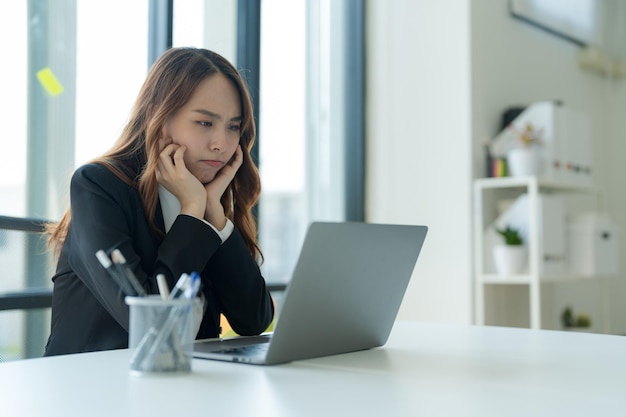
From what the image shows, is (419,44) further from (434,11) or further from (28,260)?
(28,260)

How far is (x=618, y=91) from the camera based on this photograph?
452 centimetres

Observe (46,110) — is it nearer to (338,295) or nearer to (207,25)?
(207,25)

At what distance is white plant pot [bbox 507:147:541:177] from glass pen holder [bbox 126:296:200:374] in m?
2.51

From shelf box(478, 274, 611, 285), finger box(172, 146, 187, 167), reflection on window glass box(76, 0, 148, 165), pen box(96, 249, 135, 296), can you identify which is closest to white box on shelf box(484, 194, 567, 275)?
shelf box(478, 274, 611, 285)

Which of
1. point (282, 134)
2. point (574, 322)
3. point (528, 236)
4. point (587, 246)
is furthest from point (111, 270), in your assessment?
point (574, 322)

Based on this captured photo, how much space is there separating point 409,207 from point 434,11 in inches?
34.8

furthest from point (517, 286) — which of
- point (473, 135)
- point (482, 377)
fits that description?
point (482, 377)

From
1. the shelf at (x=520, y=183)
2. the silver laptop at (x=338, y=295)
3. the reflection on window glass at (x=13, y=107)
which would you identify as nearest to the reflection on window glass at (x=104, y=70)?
the reflection on window glass at (x=13, y=107)

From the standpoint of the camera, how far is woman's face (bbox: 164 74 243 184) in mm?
1547

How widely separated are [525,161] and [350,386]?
250 cm

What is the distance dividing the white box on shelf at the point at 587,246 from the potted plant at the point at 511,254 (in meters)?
0.34

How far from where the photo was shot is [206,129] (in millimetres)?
1562

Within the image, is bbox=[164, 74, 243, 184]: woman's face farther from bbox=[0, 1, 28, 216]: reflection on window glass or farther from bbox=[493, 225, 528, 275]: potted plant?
bbox=[493, 225, 528, 275]: potted plant

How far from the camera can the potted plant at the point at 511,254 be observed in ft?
10.2
